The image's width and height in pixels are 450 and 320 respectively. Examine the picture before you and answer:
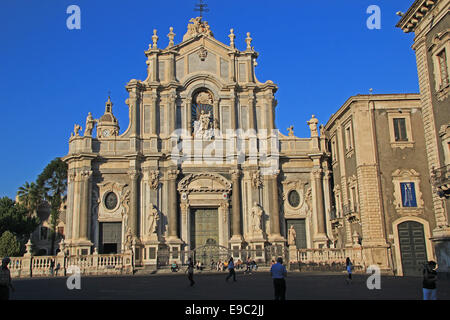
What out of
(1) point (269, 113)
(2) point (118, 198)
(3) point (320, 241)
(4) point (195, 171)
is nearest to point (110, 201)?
(2) point (118, 198)

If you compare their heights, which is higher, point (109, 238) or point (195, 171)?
point (195, 171)

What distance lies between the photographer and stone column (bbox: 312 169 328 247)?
33.1m

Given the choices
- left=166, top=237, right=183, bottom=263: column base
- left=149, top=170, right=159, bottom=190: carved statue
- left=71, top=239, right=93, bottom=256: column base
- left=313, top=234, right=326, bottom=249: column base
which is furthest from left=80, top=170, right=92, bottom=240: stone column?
left=313, top=234, right=326, bottom=249: column base

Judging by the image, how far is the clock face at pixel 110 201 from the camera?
34.0 metres

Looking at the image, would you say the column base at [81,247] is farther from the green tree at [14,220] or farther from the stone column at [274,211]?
the green tree at [14,220]

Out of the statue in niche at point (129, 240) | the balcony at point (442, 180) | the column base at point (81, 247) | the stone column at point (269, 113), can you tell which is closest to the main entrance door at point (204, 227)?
the statue in niche at point (129, 240)

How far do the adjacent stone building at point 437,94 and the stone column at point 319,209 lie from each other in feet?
40.1

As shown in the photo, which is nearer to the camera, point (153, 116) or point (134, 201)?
point (134, 201)

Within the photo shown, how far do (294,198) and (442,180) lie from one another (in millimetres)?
15422

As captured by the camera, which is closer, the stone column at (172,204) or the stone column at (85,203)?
the stone column at (85,203)

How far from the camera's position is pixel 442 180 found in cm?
2038

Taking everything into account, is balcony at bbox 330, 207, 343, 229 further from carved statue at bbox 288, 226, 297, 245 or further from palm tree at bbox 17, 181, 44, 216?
palm tree at bbox 17, 181, 44, 216

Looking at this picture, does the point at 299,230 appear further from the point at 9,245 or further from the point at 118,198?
the point at 9,245

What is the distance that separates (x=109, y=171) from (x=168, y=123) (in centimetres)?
536
